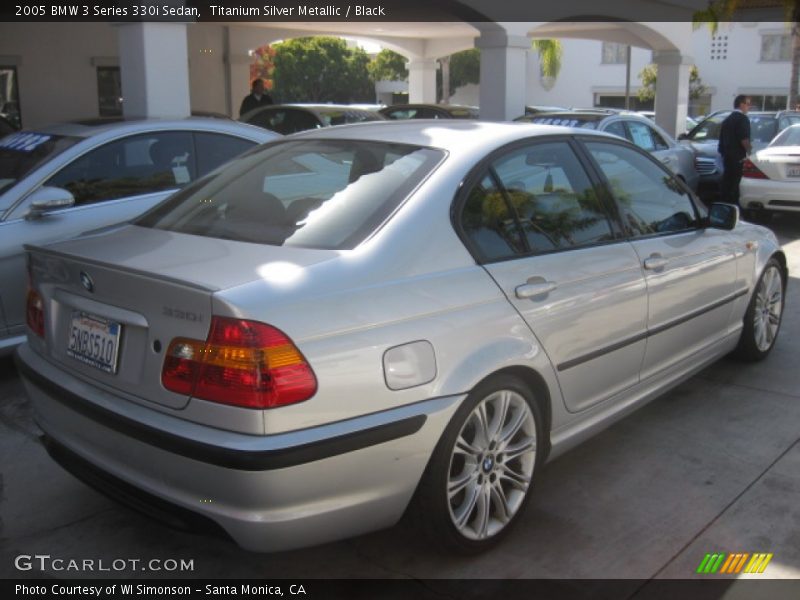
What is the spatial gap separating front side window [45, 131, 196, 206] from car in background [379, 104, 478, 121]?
785cm

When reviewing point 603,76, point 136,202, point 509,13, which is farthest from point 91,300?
point 603,76

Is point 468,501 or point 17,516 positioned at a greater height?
point 468,501

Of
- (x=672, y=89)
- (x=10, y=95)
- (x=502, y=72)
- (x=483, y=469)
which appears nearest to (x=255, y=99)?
(x=502, y=72)

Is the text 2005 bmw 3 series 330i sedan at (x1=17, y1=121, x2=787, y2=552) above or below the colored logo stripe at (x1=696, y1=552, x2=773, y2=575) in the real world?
above

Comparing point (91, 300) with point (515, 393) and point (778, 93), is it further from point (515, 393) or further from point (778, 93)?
point (778, 93)

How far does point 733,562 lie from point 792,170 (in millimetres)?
8215

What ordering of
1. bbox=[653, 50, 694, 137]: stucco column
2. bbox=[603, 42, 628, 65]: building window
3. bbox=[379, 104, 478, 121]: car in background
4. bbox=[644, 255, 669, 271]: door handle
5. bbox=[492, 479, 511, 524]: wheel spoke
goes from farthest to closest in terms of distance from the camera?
1. bbox=[603, 42, 628, 65]: building window
2. bbox=[653, 50, 694, 137]: stucco column
3. bbox=[379, 104, 478, 121]: car in background
4. bbox=[644, 255, 669, 271]: door handle
5. bbox=[492, 479, 511, 524]: wheel spoke

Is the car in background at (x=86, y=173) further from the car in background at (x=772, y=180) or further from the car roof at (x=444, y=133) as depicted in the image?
the car in background at (x=772, y=180)

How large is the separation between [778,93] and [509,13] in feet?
105

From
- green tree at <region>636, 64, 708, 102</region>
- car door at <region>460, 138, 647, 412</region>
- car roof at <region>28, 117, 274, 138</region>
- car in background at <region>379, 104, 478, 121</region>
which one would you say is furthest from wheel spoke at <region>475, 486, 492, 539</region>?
green tree at <region>636, 64, 708, 102</region>

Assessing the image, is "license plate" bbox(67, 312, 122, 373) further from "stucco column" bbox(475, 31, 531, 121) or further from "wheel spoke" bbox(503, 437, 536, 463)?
"stucco column" bbox(475, 31, 531, 121)

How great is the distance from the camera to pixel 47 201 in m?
4.59

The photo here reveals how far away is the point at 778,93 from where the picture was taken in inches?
1555

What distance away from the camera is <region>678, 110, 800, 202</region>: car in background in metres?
12.2
